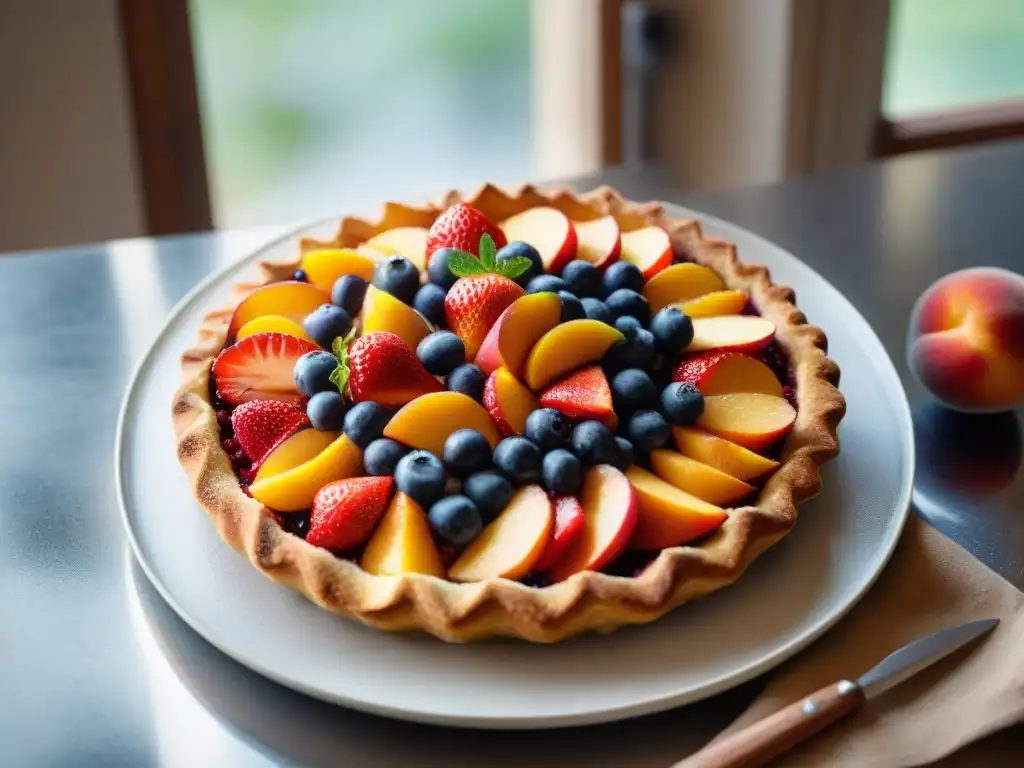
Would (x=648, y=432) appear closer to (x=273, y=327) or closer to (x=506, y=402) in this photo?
(x=506, y=402)

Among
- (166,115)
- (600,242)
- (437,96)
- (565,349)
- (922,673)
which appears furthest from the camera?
(437,96)

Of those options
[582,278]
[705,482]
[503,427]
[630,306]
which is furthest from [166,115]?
[705,482]

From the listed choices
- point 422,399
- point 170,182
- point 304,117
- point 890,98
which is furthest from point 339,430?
point 890,98

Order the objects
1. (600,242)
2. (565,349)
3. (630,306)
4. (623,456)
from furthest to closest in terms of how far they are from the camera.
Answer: (600,242)
(630,306)
(565,349)
(623,456)

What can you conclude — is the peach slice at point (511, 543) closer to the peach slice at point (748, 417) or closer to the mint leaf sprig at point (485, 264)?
the peach slice at point (748, 417)

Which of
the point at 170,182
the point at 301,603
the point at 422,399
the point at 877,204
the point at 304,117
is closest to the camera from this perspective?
the point at 301,603

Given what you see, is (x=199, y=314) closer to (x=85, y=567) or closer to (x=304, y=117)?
(x=85, y=567)

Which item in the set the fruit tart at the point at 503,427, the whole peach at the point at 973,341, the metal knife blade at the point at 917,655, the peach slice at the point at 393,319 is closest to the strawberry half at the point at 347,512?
the fruit tart at the point at 503,427
